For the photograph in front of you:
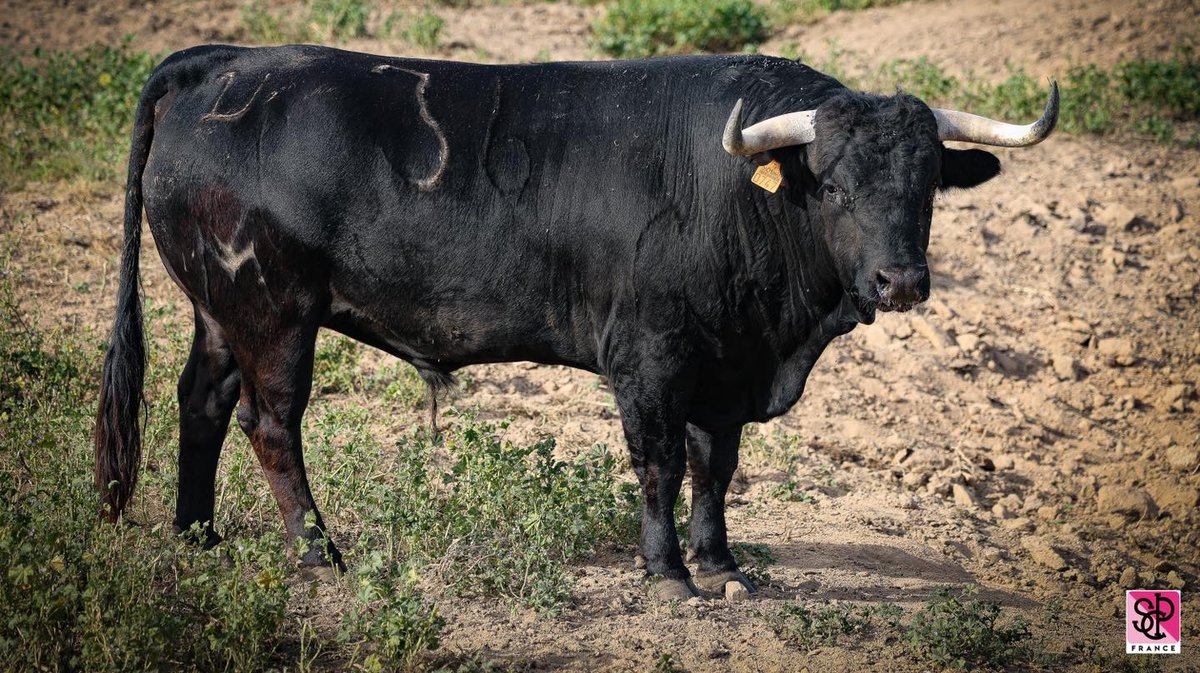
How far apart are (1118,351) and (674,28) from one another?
18.5ft

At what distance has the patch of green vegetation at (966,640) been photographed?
5.63 meters

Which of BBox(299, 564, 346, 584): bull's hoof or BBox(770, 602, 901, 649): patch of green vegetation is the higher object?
BBox(299, 564, 346, 584): bull's hoof

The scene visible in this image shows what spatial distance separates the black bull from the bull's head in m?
0.01

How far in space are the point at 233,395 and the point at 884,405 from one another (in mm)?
4617

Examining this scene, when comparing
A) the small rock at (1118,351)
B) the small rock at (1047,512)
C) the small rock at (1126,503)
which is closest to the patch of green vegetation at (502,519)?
the small rock at (1047,512)

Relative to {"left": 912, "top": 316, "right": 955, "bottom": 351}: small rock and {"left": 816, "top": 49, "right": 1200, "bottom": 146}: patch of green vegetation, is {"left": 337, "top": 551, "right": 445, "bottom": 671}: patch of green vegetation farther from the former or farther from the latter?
{"left": 816, "top": 49, "right": 1200, "bottom": 146}: patch of green vegetation

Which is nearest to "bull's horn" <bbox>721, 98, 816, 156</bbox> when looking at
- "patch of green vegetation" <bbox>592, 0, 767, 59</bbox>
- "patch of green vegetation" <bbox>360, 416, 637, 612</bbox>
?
"patch of green vegetation" <bbox>360, 416, 637, 612</bbox>

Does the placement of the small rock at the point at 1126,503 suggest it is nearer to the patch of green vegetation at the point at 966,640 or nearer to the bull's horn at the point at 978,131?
the patch of green vegetation at the point at 966,640

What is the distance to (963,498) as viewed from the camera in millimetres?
8148

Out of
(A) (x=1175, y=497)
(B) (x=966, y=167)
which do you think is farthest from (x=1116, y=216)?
(B) (x=966, y=167)

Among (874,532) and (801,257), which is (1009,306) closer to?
(874,532)

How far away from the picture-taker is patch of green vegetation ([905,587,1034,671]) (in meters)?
5.63

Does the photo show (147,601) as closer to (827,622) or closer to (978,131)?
(827,622)

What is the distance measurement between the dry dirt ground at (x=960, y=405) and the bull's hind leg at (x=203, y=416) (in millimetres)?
1548
